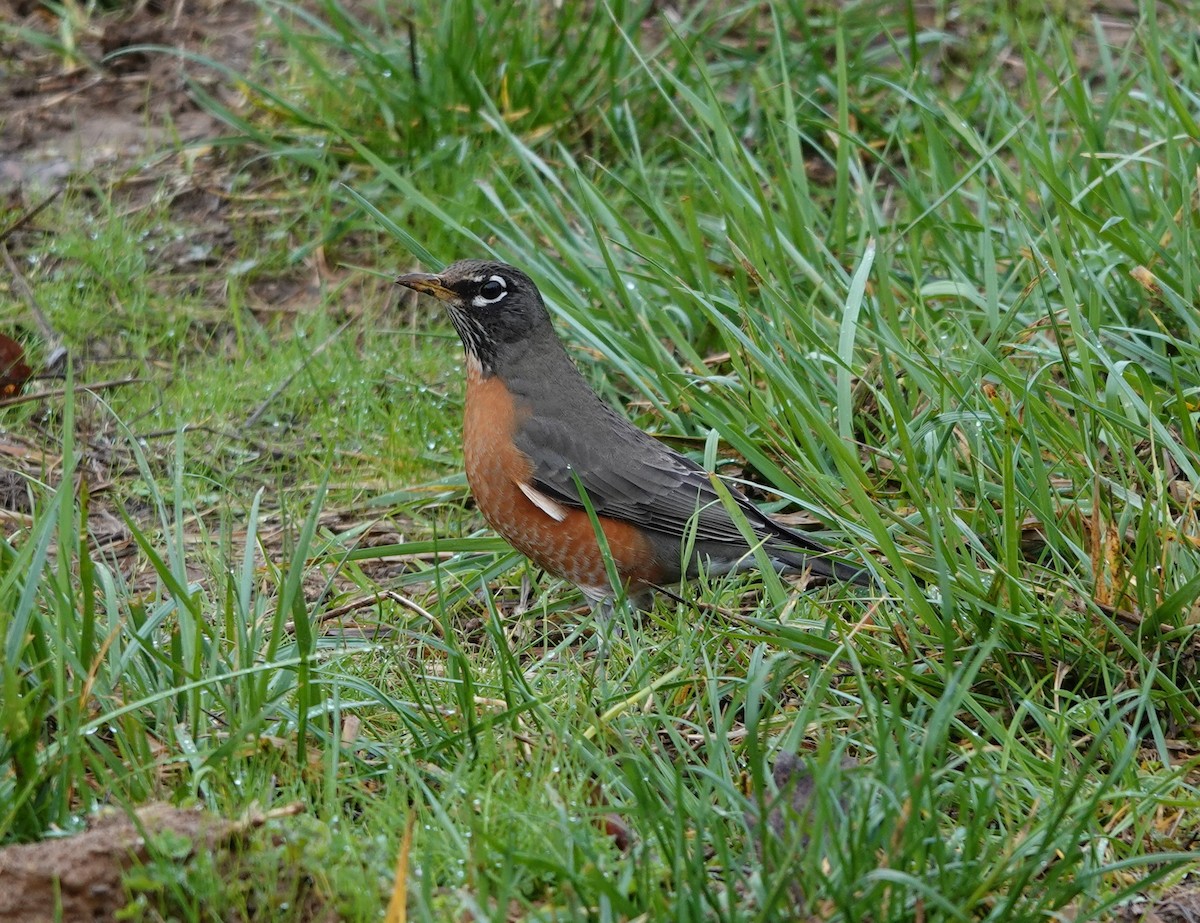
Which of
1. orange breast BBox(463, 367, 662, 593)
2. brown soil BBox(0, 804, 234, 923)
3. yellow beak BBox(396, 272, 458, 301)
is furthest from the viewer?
yellow beak BBox(396, 272, 458, 301)

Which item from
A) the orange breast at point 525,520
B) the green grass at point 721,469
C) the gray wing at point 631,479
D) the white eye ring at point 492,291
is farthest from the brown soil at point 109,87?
the gray wing at point 631,479

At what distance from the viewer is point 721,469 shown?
518 centimetres

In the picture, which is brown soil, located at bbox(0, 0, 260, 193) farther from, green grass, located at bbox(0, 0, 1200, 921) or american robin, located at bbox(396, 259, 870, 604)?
american robin, located at bbox(396, 259, 870, 604)

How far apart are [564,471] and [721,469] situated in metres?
Answer: 0.63

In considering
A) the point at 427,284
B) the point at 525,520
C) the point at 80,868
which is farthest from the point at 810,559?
the point at 80,868

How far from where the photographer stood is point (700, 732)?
11.9 feet

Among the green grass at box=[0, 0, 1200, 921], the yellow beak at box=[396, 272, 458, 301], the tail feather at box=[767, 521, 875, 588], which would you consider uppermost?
the yellow beak at box=[396, 272, 458, 301]

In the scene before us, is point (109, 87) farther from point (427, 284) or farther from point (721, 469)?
point (721, 469)

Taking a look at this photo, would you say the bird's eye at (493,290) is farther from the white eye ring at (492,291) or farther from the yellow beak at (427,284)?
the yellow beak at (427,284)

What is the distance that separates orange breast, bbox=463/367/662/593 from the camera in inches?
182

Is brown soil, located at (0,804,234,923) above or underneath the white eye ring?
underneath

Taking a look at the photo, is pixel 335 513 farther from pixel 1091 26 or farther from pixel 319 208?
pixel 1091 26

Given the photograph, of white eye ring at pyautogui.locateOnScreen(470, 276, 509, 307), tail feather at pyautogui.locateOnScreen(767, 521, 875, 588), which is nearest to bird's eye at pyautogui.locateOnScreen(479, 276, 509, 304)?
white eye ring at pyautogui.locateOnScreen(470, 276, 509, 307)

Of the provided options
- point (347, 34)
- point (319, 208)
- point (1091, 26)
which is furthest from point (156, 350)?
point (1091, 26)
